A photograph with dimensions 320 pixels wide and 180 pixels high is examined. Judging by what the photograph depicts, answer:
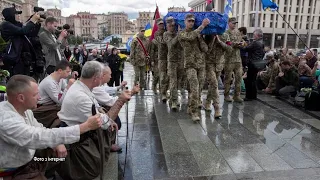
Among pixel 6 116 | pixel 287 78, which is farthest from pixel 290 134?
pixel 6 116

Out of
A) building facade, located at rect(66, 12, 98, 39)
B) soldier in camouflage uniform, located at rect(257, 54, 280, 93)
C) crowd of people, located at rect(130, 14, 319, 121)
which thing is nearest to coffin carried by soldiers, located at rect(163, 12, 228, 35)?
crowd of people, located at rect(130, 14, 319, 121)

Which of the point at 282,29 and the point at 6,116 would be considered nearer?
the point at 6,116

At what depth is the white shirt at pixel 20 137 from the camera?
218 centimetres

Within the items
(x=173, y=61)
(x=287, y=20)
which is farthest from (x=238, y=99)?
(x=287, y=20)

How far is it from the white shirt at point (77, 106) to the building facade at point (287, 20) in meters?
73.1

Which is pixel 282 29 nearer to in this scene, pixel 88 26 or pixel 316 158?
pixel 316 158

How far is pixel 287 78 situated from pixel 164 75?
11.8ft

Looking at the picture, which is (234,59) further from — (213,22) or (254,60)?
(213,22)

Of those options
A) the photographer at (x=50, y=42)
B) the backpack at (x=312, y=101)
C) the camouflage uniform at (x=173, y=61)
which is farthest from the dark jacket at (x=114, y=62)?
the backpack at (x=312, y=101)

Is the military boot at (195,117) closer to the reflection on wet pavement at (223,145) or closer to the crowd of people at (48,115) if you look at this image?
the reflection on wet pavement at (223,145)

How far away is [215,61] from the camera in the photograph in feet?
20.5

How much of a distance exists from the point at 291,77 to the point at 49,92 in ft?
21.3

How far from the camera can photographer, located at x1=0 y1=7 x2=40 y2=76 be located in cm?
487

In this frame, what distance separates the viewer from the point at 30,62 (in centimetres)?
530
